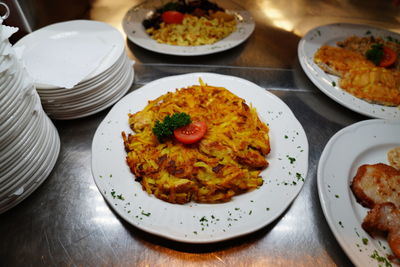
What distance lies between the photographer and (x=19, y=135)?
1.50 metres

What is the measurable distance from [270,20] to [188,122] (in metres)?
2.31

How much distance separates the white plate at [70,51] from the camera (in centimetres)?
199

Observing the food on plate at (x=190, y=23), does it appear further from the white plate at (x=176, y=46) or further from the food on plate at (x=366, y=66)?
the food on plate at (x=366, y=66)

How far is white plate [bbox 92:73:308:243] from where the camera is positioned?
146 centimetres

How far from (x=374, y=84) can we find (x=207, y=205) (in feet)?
5.83

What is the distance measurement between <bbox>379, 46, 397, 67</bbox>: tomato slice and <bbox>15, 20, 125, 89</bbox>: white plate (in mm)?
2357

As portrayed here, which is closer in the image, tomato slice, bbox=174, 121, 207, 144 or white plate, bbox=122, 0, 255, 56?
tomato slice, bbox=174, 121, 207, 144

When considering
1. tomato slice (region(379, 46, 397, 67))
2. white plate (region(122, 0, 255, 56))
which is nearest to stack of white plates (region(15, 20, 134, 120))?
white plate (region(122, 0, 255, 56))

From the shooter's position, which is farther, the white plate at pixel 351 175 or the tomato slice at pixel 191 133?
the tomato slice at pixel 191 133

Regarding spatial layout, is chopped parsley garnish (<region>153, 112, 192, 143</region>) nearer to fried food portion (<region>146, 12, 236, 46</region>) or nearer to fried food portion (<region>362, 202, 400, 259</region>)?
fried food portion (<region>362, 202, 400, 259</region>)

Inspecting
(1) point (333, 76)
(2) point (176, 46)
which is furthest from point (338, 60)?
(2) point (176, 46)

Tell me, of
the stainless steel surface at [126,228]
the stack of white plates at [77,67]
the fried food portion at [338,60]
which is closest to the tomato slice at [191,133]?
the stainless steel surface at [126,228]

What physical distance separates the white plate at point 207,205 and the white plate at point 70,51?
0.37 m

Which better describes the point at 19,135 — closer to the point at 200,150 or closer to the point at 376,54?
the point at 200,150
